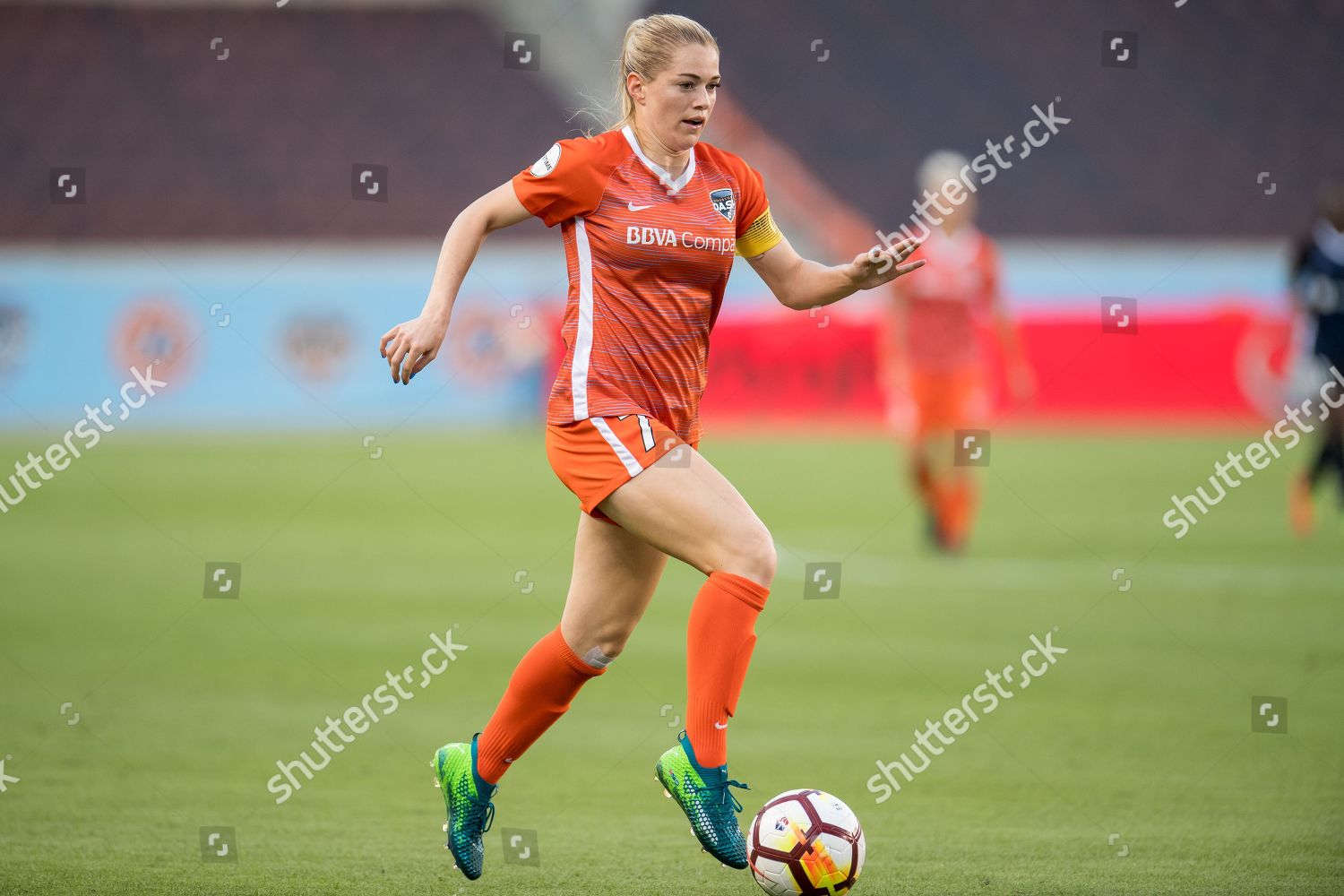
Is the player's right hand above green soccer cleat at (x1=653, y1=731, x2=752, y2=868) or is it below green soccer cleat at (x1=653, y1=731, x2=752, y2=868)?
above

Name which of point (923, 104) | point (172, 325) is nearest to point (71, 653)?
point (172, 325)

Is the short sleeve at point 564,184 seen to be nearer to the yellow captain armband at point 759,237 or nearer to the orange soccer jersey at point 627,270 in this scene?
the orange soccer jersey at point 627,270

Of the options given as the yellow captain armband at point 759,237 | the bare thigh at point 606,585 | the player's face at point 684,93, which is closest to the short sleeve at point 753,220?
the yellow captain armband at point 759,237

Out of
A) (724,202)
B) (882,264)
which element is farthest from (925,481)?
(724,202)

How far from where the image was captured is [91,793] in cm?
562

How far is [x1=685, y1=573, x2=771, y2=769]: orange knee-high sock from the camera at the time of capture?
416 centimetres

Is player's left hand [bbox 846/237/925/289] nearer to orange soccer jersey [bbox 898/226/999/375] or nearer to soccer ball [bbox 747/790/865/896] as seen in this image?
soccer ball [bbox 747/790/865/896]

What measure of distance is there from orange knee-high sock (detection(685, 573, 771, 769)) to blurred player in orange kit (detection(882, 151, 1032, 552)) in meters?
8.07

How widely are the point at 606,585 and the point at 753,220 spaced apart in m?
1.18

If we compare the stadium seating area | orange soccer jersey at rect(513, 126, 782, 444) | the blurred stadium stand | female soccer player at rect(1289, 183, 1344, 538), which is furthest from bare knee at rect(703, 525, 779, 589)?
the stadium seating area

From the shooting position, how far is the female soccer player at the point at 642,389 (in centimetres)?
416

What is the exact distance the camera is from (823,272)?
15.4 ft

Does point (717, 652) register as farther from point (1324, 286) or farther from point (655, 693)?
point (1324, 286)

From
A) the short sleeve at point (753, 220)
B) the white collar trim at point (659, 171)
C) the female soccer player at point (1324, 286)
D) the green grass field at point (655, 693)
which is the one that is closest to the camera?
the white collar trim at point (659, 171)
